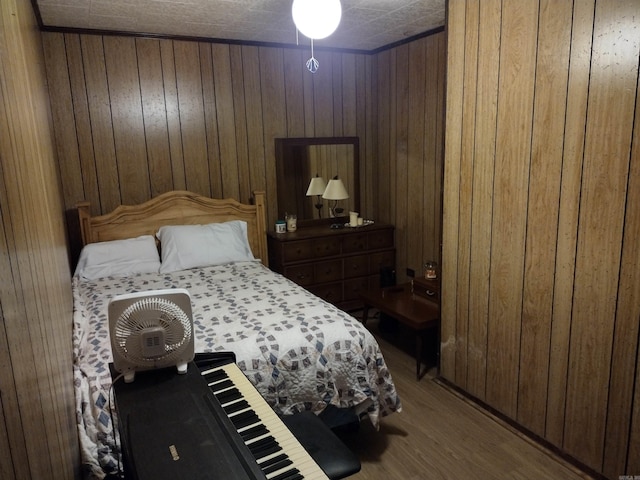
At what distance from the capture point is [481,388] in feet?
8.64

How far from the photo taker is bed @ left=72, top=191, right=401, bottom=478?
197cm

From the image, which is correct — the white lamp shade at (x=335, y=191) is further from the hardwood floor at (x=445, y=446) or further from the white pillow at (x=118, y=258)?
the hardwood floor at (x=445, y=446)

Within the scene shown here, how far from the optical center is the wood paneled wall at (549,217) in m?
1.82

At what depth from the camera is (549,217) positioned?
6.96ft

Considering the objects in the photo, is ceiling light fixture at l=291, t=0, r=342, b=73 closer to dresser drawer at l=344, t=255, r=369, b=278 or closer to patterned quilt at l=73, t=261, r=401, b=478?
→ patterned quilt at l=73, t=261, r=401, b=478

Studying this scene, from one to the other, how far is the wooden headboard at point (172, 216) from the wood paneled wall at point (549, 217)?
173cm

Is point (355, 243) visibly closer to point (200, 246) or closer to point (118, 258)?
point (200, 246)

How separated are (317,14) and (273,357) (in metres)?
1.69

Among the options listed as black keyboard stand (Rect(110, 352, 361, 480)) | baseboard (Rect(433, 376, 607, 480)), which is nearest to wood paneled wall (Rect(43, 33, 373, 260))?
baseboard (Rect(433, 376, 607, 480))

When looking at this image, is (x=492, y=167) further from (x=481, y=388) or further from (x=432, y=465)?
(x=432, y=465)

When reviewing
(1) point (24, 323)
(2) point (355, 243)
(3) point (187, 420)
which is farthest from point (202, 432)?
(2) point (355, 243)

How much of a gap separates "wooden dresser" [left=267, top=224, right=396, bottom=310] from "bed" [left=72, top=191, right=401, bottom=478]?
0.33 meters

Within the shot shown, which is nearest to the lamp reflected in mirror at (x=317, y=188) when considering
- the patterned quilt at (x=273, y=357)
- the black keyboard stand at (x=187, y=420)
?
the patterned quilt at (x=273, y=357)

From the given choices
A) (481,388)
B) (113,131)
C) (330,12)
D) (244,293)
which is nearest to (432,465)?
(481,388)
